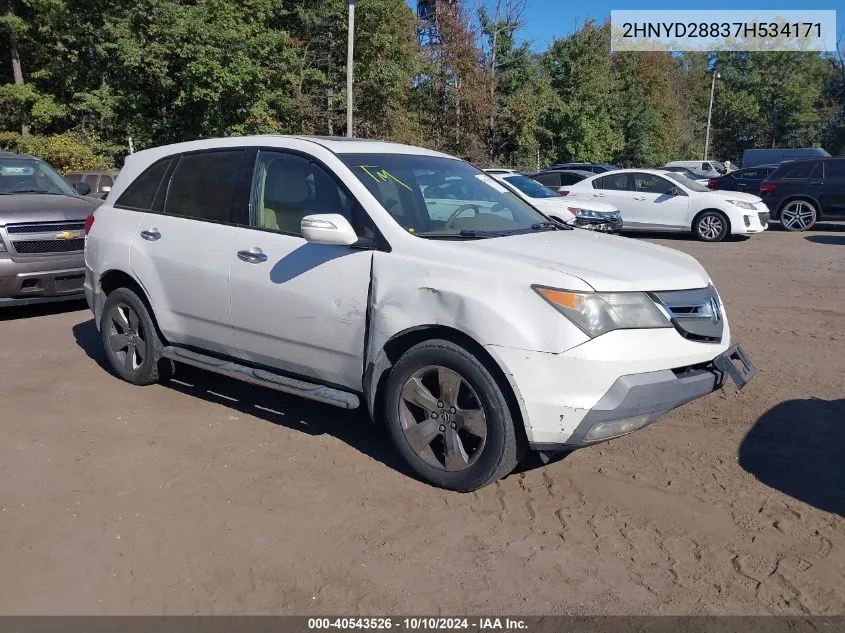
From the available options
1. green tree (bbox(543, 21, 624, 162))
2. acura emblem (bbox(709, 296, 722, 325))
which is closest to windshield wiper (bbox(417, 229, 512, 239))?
acura emblem (bbox(709, 296, 722, 325))

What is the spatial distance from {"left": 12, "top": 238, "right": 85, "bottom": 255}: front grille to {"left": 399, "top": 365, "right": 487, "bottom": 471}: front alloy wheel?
220 inches

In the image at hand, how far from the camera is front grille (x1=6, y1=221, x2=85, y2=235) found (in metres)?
7.66

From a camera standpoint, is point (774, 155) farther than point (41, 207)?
Yes

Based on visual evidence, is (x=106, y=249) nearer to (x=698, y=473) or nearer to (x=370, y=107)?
(x=698, y=473)

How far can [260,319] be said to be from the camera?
4.58m

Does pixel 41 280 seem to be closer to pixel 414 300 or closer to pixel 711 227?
pixel 414 300

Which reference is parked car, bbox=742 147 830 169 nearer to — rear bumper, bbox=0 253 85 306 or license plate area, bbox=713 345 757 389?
rear bumper, bbox=0 253 85 306

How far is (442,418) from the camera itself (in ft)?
12.7

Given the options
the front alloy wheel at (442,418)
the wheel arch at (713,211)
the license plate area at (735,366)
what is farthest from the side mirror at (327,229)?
the wheel arch at (713,211)

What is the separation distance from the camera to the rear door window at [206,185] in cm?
493

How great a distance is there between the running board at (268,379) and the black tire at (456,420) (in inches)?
12.1

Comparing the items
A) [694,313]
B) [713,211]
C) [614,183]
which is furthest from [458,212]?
[614,183]

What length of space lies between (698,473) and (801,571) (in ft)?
3.19

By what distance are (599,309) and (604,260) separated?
0.50 meters
